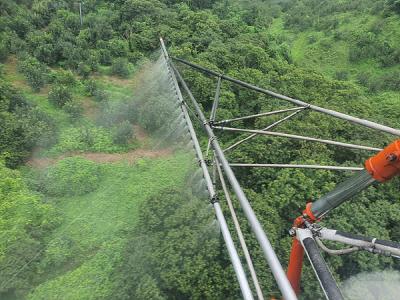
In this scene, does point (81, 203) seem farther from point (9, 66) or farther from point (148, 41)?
point (148, 41)

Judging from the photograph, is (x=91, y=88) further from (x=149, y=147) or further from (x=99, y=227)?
(x=99, y=227)

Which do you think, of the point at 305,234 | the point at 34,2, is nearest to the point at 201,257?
the point at 305,234

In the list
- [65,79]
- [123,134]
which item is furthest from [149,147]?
[65,79]

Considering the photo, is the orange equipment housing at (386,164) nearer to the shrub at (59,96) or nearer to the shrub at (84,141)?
the shrub at (84,141)

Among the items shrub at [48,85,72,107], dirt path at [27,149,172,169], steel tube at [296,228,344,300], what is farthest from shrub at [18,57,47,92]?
steel tube at [296,228,344,300]

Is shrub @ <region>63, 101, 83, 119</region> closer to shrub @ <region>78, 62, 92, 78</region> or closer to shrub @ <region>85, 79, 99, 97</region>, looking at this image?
shrub @ <region>85, 79, 99, 97</region>

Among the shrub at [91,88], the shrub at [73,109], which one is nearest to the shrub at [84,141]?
the shrub at [73,109]
